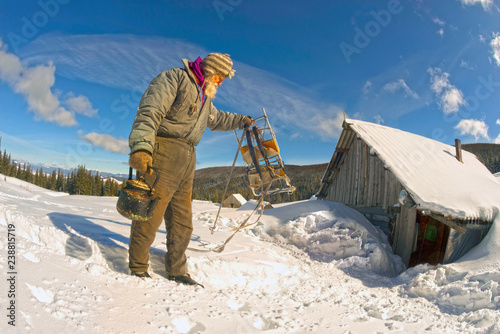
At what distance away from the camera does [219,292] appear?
259 cm

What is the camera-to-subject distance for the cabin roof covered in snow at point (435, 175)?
5534 mm

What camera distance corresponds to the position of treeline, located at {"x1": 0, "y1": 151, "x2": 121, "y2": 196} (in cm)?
5306

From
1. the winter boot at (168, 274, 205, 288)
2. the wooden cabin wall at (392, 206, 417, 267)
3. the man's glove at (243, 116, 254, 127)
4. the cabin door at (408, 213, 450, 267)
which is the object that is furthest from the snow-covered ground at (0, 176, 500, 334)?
the cabin door at (408, 213, 450, 267)

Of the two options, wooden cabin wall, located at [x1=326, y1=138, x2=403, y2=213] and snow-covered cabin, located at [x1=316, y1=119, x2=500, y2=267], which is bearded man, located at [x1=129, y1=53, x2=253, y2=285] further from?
wooden cabin wall, located at [x1=326, y1=138, x2=403, y2=213]

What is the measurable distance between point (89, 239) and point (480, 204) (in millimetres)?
7010

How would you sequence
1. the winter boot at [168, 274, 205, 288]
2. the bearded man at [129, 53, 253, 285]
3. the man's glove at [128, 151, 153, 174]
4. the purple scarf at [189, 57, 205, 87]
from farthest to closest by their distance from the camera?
1. the purple scarf at [189, 57, 205, 87]
2. the winter boot at [168, 274, 205, 288]
3. the bearded man at [129, 53, 253, 285]
4. the man's glove at [128, 151, 153, 174]

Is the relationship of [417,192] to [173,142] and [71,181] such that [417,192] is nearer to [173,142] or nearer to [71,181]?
[173,142]

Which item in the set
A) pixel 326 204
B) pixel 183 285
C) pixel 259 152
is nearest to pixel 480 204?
pixel 326 204

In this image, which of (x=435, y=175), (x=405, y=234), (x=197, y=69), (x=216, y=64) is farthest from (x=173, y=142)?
(x=435, y=175)

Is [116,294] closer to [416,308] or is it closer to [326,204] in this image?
[416,308]

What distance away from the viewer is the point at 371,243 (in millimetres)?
5742

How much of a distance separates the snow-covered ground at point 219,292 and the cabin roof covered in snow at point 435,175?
0.88 metres

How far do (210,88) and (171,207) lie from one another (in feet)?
4.31

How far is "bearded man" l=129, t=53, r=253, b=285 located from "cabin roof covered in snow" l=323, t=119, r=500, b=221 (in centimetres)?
486
